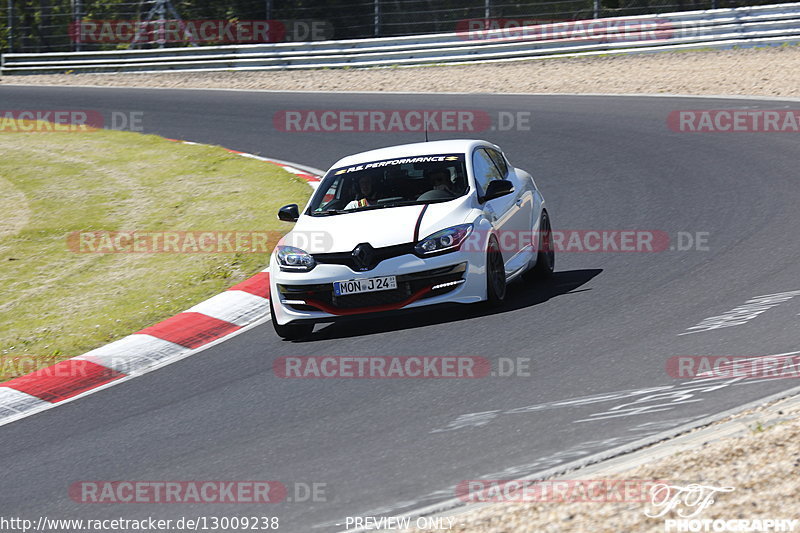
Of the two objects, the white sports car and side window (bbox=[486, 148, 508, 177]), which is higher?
side window (bbox=[486, 148, 508, 177])

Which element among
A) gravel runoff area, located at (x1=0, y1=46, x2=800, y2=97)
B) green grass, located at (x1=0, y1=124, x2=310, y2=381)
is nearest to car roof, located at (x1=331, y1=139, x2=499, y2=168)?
green grass, located at (x1=0, y1=124, x2=310, y2=381)

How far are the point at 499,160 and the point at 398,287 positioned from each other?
263 centimetres

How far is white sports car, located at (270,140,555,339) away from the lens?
29.7ft

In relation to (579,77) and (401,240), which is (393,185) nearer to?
(401,240)

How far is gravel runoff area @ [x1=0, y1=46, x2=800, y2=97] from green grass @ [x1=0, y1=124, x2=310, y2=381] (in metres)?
7.52

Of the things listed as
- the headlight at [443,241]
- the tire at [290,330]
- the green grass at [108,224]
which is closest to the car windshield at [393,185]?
the headlight at [443,241]

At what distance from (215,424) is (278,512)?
173 cm

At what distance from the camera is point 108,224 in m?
14.2

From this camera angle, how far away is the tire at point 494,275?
930 cm

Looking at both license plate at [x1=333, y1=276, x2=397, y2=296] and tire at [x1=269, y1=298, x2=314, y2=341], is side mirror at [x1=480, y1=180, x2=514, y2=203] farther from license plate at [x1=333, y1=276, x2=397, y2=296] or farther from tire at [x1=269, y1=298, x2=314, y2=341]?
tire at [x1=269, y1=298, x2=314, y2=341]

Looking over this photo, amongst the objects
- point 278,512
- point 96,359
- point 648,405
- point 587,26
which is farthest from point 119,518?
point 587,26

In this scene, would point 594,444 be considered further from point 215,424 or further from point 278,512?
point 215,424

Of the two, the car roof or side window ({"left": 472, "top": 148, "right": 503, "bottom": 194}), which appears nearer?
side window ({"left": 472, "top": 148, "right": 503, "bottom": 194})

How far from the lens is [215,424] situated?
7316 mm
